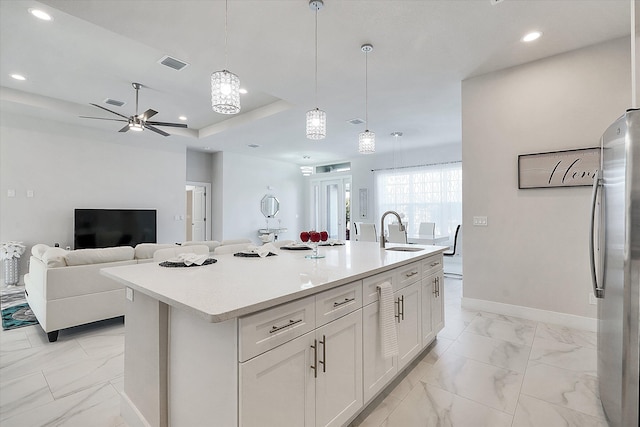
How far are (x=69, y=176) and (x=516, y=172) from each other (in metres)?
7.18

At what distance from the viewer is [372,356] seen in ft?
5.64

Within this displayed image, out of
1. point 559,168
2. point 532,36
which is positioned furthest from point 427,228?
point 532,36

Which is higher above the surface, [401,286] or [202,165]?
[202,165]

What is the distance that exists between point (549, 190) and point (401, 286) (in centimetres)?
231

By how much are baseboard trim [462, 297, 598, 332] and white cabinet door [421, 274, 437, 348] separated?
136 cm

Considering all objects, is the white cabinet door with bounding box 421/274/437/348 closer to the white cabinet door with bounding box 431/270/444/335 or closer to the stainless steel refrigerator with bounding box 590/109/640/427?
the white cabinet door with bounding box 431/270/444/335

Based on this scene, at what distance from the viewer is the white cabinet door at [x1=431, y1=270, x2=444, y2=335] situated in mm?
2538

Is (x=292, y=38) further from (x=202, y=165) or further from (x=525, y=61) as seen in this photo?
(x=202, y=165)

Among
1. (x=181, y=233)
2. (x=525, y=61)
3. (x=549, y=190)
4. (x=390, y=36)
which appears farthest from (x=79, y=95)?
(x=549, y=190)

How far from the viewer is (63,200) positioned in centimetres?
538

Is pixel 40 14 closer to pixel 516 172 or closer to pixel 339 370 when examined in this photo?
pixel 339 370

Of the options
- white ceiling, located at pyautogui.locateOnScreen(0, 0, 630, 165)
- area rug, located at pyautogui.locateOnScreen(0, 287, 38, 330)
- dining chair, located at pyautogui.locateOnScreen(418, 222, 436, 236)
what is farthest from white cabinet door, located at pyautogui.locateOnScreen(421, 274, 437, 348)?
area rug, located at pyautogui.locateOnScreen(0, 287, 38, 330)

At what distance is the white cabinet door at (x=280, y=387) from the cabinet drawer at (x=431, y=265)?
4.60 feet

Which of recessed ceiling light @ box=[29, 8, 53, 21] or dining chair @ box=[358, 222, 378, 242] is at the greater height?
recessed ceiling light @ box=[29, 8, 53, 21]
